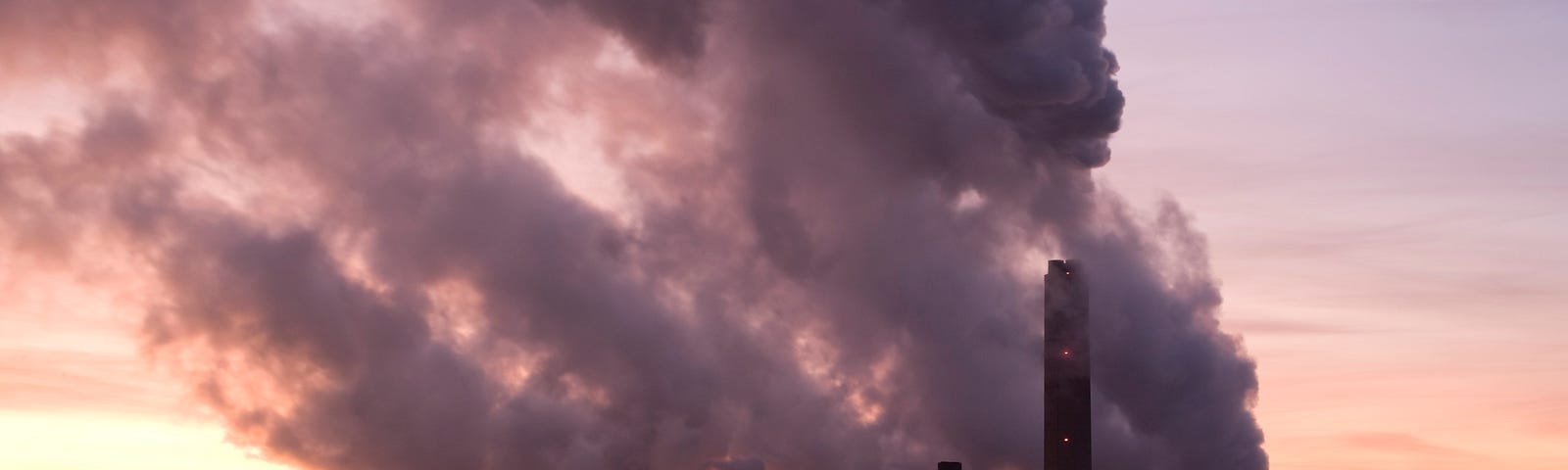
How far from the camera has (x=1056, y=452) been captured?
5541cm

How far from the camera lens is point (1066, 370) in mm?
54094

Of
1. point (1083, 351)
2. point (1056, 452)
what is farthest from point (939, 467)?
point (1083, 351)

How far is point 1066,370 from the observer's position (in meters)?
54.1

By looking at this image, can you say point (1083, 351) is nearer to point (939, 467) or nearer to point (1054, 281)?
point (1054, 281)

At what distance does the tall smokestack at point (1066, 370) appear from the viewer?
5416 centimetres

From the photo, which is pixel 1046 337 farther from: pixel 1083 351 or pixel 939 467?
pixel 939 467

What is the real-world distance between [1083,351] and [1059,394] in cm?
289

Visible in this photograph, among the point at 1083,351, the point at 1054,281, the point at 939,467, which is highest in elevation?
the point at 1054,281

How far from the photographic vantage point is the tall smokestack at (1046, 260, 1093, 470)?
54.2 m

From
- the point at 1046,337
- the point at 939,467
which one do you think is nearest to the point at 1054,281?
the point at 1046,337

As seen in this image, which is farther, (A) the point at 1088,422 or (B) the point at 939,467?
(B) the point at 939,467

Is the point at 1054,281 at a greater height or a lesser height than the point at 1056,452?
greater

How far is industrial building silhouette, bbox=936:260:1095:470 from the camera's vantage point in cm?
5416

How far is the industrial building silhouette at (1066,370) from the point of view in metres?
54.2
